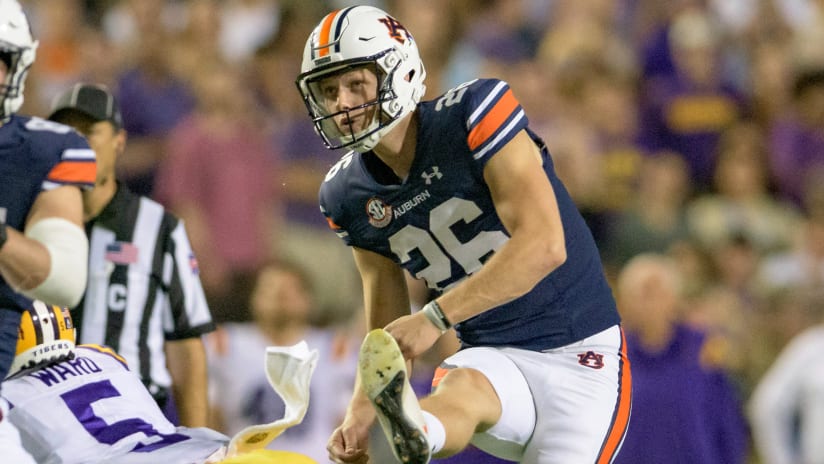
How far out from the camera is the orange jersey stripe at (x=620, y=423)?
4.34 metres

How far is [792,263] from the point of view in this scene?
9.66 m

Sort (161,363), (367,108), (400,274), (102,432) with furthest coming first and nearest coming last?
(161,363) → (400,274) → (367,108) → (102,432)

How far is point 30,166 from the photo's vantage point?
4.02 meters

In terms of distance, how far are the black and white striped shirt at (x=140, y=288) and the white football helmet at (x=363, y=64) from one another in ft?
4.38

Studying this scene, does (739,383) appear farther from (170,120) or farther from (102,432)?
(102,432)

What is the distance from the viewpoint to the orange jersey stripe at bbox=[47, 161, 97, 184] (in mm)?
4020

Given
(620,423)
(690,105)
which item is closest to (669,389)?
(620,423)

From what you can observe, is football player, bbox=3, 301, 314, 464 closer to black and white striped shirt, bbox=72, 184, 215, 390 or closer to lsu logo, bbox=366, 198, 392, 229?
lsu logo, bbox=366, 198, 392, 229

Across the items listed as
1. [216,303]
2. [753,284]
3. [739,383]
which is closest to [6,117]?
[216,303]

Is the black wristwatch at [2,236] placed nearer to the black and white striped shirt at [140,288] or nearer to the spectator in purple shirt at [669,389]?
the black and white striped shirt at [140,288]

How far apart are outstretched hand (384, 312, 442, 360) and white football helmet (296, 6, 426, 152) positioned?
0.67 metres

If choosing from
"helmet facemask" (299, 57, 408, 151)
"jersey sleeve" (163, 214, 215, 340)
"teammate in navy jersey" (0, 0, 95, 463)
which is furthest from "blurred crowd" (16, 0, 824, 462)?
"teammate in navy jersey" (0, 0, 95, 463)

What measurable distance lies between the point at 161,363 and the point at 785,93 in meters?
6.61

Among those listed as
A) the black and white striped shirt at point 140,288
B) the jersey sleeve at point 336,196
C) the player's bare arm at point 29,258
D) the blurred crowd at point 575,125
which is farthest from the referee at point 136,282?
the blurred crowd at point 575,125
